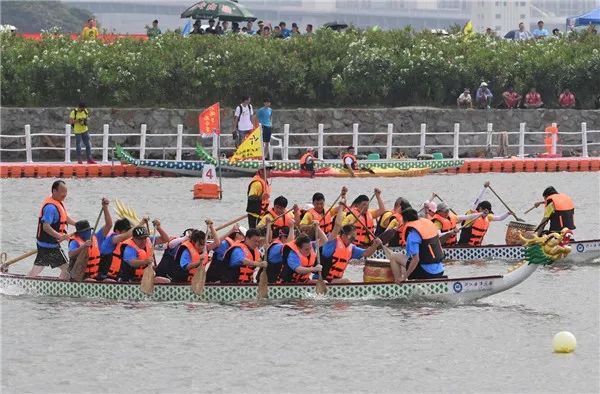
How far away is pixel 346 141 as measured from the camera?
171 ft

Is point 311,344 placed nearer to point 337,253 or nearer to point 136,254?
point 337,253

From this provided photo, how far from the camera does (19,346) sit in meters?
25.8

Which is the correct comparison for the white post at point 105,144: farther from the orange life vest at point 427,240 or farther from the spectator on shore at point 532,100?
the orange life vest at point 427,240

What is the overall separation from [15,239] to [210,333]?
1070 centimetres

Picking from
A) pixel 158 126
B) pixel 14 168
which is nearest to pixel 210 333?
pixel 14 168

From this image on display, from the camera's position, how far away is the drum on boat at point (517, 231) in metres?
32.6

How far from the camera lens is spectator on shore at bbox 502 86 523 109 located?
5447cm

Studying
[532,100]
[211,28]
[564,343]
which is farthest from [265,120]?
[564,343]

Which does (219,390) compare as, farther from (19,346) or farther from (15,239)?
(15,239)

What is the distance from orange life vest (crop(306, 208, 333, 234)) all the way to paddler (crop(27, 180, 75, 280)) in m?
4.66

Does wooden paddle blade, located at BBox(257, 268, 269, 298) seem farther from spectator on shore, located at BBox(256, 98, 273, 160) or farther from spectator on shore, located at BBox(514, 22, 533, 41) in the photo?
spectator on shore, located at BBox(514, 22, 533, 41)

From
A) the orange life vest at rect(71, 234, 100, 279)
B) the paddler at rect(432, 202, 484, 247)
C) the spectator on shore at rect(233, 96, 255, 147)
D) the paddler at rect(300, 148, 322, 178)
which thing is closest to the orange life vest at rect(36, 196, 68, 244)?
the orange life vest at rect(71, 234, 100, 279)

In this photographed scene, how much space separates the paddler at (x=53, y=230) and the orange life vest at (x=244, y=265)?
2556 mm

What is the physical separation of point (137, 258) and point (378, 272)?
3708mm
